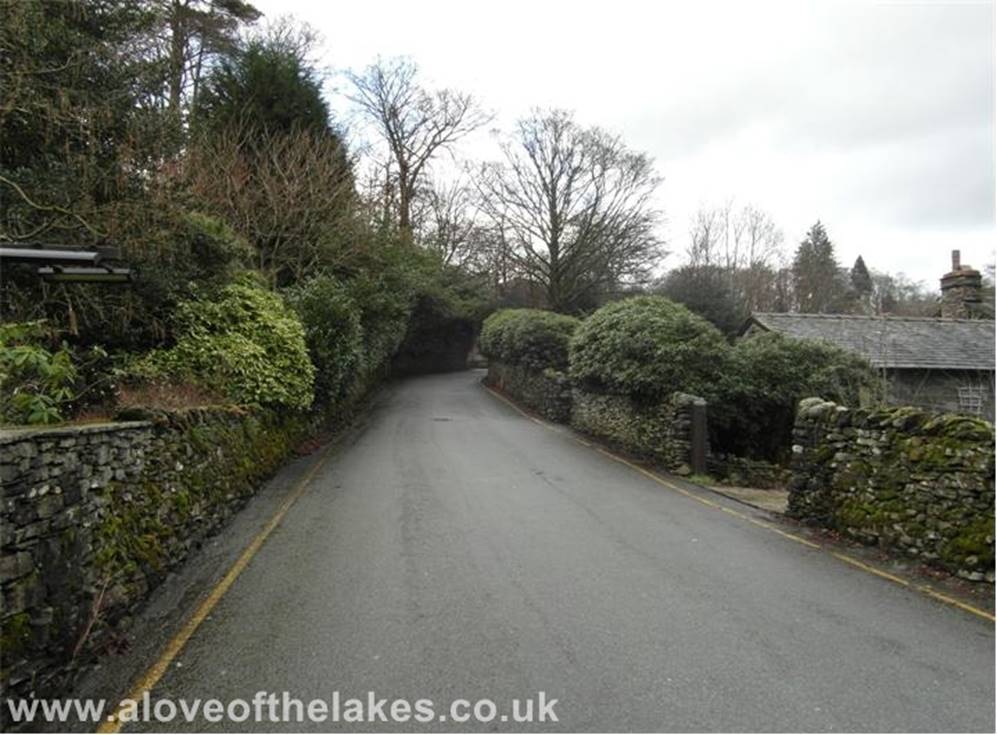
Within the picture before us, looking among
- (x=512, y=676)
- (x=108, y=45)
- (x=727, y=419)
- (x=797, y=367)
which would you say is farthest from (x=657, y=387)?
(x=108, y=45)

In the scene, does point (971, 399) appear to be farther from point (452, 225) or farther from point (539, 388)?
point (452, 225)

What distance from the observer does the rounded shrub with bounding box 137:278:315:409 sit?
10476 mm

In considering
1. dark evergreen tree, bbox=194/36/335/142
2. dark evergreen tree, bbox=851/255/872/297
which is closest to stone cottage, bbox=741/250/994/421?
dark evergreen tree, bbox=194/36/335/142

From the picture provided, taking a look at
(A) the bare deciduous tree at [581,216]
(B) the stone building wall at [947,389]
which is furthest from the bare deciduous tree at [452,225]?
(B) the stone building wall at [947,389]

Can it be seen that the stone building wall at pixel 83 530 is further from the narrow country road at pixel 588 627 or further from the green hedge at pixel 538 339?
the green hedge at pixel 538 339

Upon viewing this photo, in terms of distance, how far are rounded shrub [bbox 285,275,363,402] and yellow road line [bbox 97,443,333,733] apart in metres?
6.05

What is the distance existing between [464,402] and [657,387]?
12525 millimetres

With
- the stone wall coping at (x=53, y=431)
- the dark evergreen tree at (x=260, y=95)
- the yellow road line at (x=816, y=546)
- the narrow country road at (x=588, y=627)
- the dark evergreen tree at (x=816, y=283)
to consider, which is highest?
the dark evergreen tree at (x=260, y=95)

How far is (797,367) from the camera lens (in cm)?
1444

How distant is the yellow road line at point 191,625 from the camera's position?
405 cm

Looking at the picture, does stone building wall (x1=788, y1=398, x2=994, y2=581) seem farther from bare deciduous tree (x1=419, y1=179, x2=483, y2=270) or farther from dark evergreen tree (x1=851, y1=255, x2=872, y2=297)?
dark evergreen tree (x1=851, y1=255, x2=872, y2=297)

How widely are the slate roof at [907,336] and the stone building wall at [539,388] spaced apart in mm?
7334

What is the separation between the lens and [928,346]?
2153 cm

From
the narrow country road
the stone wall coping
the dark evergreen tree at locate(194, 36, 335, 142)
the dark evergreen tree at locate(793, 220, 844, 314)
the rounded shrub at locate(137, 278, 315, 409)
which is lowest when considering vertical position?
the narrow country road
